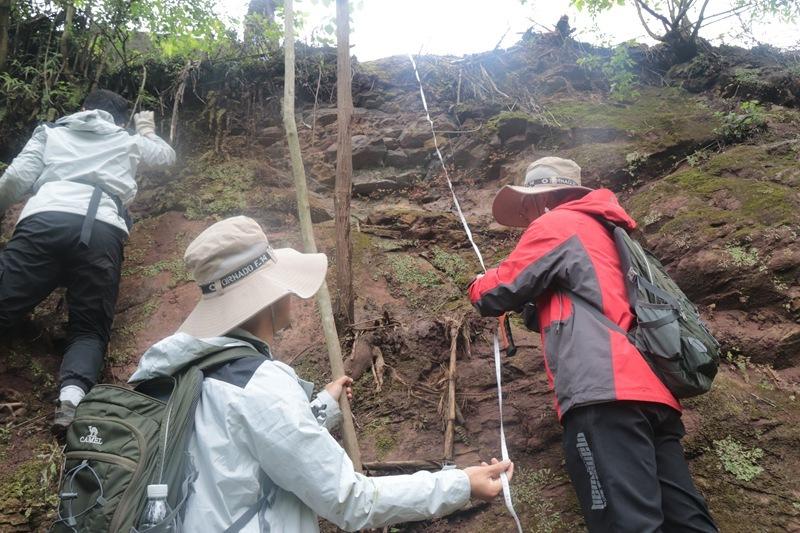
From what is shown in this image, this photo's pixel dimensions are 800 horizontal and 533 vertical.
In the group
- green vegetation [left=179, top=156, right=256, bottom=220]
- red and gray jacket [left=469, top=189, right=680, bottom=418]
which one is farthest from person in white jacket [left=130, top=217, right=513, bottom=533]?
green vegetation [left=179, top=156, right=256, bottom=220]

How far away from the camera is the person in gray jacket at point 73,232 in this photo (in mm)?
4402

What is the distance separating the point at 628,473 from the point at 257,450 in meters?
1.77

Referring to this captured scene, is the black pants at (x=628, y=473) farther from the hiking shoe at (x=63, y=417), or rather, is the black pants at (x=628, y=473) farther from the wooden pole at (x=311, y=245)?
the hiking shoe at (x=63, y=417)

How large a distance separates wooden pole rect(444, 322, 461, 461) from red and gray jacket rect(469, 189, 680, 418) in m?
1.13

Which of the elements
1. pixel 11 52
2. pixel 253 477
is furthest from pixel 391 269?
pixel 11 52

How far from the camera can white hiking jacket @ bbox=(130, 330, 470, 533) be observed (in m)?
1.89

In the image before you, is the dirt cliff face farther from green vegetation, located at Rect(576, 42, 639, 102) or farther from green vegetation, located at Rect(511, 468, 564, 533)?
green vegetation, located at Rect(576, 42, 639, 102)

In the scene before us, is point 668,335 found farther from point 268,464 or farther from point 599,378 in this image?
point 268,464

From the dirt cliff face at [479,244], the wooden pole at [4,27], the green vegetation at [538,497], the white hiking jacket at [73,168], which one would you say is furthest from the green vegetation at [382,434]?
the wooden pole at [4,27]

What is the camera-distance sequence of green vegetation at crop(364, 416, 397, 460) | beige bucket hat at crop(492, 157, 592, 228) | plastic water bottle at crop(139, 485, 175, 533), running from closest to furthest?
plastic water bottle at crop(139, 485, 175, 533) < beige bucket hat at crop(492, 157, 592, 228) < green vegetation at crop(364, 416, 397, 460)

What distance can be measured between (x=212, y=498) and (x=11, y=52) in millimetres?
8345

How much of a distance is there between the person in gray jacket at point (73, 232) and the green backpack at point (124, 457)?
2518 mm

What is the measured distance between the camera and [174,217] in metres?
6.78

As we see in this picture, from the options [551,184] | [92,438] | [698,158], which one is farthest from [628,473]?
[698,158]
